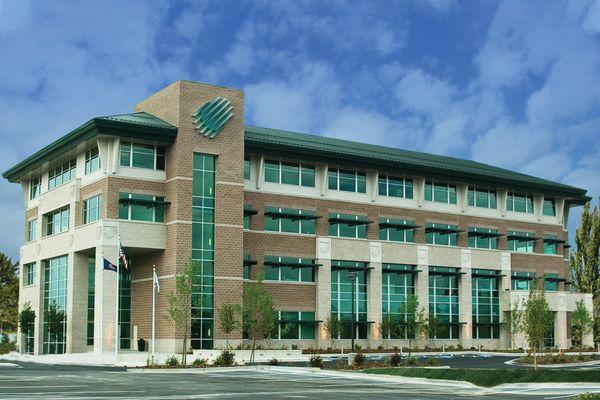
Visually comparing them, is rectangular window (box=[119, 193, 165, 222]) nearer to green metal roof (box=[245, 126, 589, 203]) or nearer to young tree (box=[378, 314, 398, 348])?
green metal roof (box=[245, 126, 589, 203])

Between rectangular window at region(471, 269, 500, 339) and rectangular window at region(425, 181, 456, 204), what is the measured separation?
Answer: 283 inches

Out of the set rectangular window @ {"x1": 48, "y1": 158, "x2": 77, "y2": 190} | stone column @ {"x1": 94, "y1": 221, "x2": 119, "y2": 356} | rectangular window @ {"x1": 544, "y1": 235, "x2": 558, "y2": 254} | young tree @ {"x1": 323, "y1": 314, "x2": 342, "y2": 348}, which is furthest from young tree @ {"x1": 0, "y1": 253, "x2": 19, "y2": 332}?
rectangular window @ {"x1": 544, "y1": 235, "x2": 558, "y2": 254}

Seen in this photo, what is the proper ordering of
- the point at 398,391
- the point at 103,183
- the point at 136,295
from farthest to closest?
the point at 136,295 → the point at 103,183 → the point at 398,391

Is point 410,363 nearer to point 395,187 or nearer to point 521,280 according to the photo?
point 395,187

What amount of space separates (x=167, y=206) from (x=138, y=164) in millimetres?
3724

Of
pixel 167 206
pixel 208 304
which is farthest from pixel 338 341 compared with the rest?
pixel 167 206

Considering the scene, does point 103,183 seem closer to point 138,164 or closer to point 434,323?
point 138,164

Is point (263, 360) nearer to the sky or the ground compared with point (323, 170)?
nearer to the ground

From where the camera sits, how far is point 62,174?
7094 centimetres

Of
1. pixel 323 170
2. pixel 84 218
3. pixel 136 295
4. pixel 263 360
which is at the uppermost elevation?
pixel 323 170

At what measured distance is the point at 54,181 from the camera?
238 ft

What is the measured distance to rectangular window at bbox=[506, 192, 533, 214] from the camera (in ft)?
275

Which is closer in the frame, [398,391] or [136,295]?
[398,391]

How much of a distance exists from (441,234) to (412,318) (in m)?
11.3
